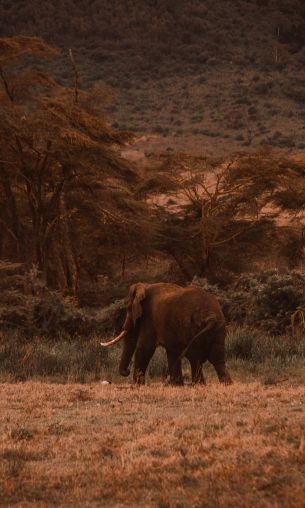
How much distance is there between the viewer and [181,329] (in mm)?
10180

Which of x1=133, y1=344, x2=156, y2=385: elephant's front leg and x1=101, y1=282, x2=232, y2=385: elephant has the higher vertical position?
x1=101, y1=282, x2=232, y2=385: elephant

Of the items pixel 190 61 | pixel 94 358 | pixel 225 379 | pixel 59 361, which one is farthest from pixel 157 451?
pixel 190 61

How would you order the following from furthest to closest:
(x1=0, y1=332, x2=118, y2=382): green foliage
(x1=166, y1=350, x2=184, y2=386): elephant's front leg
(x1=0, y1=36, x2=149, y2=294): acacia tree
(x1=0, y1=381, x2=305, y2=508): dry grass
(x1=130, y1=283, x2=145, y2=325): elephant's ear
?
(x1=0, y1=36, x2=149, y2=294): acacia tree, (x1=0, y1=332, x2=118, y2=382): green foliage, (x1=130, y1=283, x2=145, y2=325): elephant's ear, (x1=166, y1=350, x2=184, y2=386): elephant's front leg, (x1=0, y1=381, x2=305, y2=508): dry grass

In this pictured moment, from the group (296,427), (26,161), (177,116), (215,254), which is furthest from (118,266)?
(177,116)

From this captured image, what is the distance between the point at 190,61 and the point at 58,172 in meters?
52.2

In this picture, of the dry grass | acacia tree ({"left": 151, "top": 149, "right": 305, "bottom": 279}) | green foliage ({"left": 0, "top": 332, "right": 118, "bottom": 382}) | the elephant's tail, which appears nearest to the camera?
the dry grass

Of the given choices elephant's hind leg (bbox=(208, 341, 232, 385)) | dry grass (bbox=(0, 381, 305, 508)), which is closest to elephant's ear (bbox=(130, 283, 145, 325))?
elephant's hind leg (bbox=(208, 341, 232, 385))

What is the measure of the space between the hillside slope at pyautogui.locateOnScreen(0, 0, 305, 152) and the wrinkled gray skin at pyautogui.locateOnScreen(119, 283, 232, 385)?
43712 millimetres

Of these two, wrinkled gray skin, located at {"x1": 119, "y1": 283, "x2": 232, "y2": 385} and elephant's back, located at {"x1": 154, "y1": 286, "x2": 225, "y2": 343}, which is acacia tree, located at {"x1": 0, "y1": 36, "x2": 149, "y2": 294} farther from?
elephant's back, located at {"x1": 154, "y1": 286, "x2": 225, "y2": 343}

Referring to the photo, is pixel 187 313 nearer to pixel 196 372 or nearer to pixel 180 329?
pixel 180 329

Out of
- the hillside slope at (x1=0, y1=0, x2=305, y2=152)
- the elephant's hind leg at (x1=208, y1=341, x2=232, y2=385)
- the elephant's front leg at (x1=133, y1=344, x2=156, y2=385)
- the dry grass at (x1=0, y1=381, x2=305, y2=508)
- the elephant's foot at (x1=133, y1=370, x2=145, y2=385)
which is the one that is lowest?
the hillside slope at (x1=0, y1=0, x2=305, y2=152)

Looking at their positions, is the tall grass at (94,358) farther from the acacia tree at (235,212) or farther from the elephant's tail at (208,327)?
the acacia tree at (235,212)

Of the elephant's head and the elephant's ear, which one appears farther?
the elephant's head

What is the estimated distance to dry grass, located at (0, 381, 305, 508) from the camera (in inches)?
206
